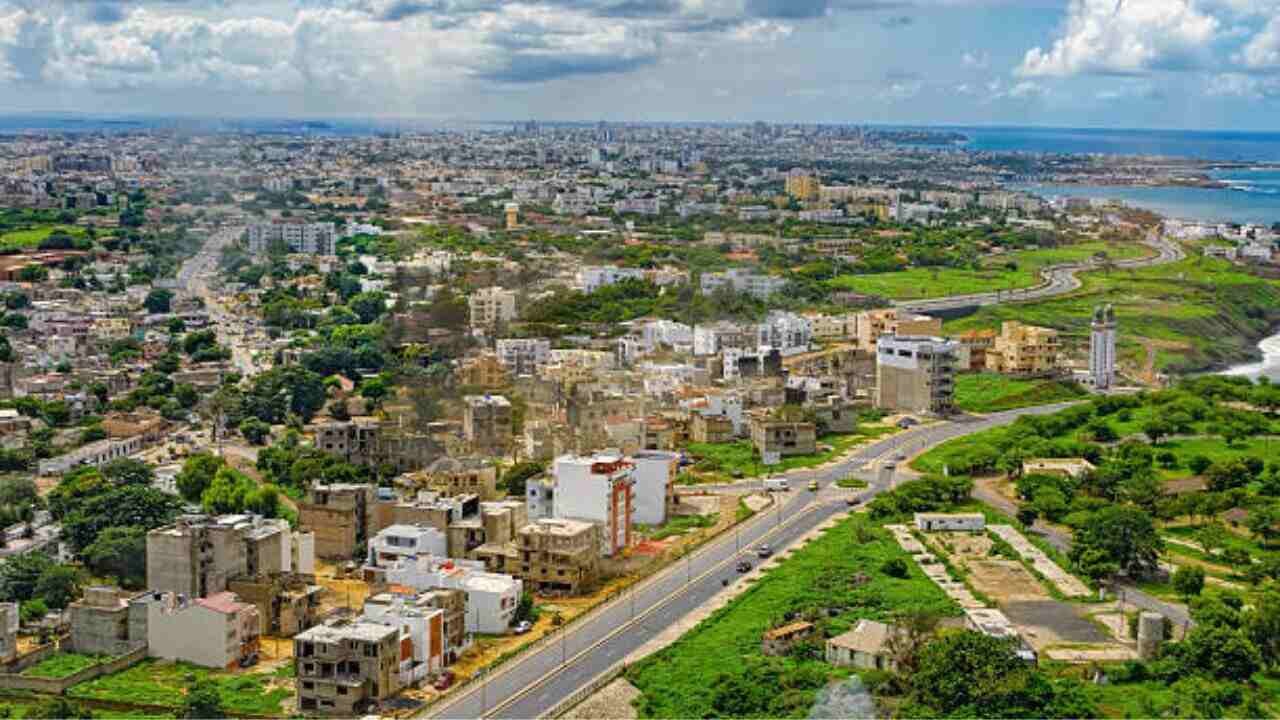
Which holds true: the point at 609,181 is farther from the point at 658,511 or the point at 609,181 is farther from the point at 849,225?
the point at 658,511

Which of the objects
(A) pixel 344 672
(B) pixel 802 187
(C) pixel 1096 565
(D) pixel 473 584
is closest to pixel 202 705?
(A) pixel 344 672

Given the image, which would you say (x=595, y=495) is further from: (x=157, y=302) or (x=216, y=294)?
(x=216, y=294)

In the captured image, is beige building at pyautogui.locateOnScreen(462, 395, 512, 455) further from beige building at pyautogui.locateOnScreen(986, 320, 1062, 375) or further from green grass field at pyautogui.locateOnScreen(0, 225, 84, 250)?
green grass field at pyautogui.locateOnScreen(0, 225, 84, 250)

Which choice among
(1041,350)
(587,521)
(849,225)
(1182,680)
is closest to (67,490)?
(587,521)

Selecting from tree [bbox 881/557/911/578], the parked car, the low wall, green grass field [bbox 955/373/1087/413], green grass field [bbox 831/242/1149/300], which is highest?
green grass field [bbox 831/242/1149/300]

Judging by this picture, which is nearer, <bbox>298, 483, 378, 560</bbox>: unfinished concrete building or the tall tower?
<bbox>298, 483, 378, 560</bbox>: unfinished concrete building

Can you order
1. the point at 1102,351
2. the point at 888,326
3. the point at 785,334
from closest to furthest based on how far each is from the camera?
1. the point at 1102,351
2. the point at 888,326
3. the point at 785,334

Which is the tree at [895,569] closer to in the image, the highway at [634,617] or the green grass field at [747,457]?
the highway at [634,617]

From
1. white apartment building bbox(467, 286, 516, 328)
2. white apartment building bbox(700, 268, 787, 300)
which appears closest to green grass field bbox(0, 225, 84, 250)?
white apartment building bbox(467, 286, 516, 328)
